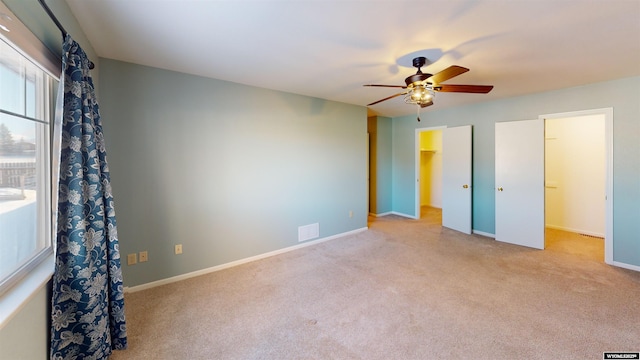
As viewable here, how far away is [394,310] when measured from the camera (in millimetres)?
2320

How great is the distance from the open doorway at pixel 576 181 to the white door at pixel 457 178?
1.27 m

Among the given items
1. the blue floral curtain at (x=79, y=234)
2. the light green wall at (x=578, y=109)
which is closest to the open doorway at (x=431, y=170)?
the light green wall at (x=578, y=109)

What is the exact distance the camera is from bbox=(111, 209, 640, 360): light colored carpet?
186 cm

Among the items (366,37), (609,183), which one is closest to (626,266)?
(609,183)

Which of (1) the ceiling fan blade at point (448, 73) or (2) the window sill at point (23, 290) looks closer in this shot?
(2) the window sill at point (23, 290)

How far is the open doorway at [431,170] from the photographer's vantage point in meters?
7.10

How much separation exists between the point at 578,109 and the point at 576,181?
2.08 metres

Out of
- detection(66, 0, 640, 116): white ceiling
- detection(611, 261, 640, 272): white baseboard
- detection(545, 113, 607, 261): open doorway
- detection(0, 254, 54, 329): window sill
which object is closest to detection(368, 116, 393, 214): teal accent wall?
detection(66, 0, 640, 116): white ceiling

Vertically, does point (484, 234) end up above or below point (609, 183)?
below

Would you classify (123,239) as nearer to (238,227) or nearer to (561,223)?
(238,227)

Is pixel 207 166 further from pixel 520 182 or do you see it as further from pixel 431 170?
pixel 431 170

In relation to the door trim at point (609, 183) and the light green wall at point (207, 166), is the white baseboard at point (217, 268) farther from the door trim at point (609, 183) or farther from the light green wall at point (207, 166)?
the door trim at point (609, 183)

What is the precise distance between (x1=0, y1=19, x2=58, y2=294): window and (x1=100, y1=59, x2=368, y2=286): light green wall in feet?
3.71

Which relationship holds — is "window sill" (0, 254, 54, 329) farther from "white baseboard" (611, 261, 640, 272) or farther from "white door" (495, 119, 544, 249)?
"white baseboard" (611, 261, 640, 272)
